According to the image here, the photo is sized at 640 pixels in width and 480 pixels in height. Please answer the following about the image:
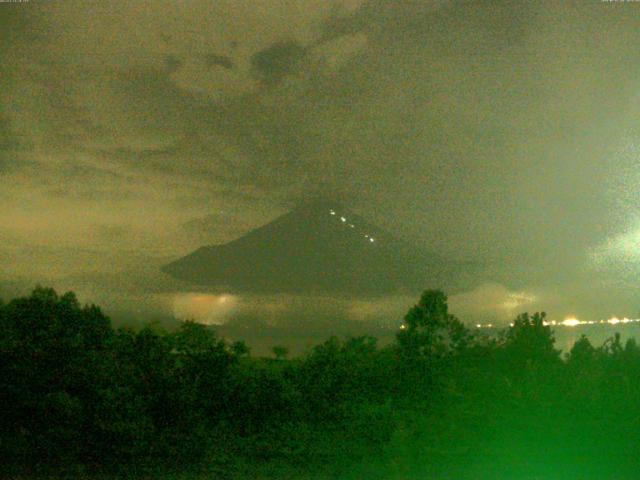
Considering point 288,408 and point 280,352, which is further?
point 280,352

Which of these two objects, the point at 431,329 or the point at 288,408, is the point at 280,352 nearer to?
the point at 288,408

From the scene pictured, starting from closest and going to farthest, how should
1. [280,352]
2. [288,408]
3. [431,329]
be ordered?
[288,408]
[280,352]
[431,329]

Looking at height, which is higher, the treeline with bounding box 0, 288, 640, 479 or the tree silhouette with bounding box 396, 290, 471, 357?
the tree silhouette with bounding box 396, 290, 471, 357

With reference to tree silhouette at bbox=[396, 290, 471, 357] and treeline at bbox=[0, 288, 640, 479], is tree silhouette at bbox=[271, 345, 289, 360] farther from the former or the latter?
tree silhouette at bbox=[396, 290, 471, 357]

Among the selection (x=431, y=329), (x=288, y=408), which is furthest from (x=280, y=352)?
(x=431, y=329)

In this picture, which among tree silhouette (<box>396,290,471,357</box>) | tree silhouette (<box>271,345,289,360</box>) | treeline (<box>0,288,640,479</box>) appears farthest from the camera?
tree silhouette (<box>396,290,471,357</box>)

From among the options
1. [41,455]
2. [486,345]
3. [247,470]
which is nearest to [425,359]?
[486,345]

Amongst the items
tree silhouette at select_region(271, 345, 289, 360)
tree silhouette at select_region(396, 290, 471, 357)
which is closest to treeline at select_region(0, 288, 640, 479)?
tree silhouette at select_region(271, 345, 289, 360)

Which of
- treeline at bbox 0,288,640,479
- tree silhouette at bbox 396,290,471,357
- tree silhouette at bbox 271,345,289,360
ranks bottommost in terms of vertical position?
treeline at bbox 0,288,640,479

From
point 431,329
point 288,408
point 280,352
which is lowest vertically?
point 288,408

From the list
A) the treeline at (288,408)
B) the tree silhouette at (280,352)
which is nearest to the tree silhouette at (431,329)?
the treeline at (288,408)
